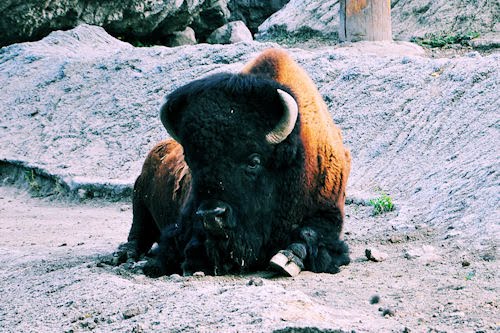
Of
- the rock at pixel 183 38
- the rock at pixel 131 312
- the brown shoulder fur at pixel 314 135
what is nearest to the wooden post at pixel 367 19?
the rock at pixel 183 38

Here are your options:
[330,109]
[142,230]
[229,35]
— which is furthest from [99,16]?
[142,230]

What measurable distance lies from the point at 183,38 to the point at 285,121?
1139 centimetres

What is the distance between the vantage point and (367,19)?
38.2ft

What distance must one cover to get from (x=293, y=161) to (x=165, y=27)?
35.3 feet

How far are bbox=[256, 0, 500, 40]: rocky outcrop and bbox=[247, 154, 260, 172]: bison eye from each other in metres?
7.91

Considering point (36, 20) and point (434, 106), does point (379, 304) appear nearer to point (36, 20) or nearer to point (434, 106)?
point (434, 106)

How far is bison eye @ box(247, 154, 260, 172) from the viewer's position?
5.43 meters

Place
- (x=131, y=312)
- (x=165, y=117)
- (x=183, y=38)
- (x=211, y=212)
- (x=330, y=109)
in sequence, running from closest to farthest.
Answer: (x=131, y=312), (x=211, y=212), (x=165, y=117), (x=330, y=109), (x=183, y=38)

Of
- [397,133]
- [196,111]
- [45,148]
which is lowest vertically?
[45,148]

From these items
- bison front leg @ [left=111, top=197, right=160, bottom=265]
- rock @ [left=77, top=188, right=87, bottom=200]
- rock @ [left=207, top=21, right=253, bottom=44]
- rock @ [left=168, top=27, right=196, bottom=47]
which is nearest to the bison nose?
bison front leg @ [left=111, top=197, right=160, bottom=265]

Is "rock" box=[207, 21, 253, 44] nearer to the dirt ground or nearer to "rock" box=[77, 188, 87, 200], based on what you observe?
"rock" box=[77, 188, 87, 200]

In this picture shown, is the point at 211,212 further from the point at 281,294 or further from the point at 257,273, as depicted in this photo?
the point at 281,294

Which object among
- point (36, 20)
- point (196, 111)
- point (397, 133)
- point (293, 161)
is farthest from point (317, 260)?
point (36, 20)

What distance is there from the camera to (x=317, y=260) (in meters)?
5.58
